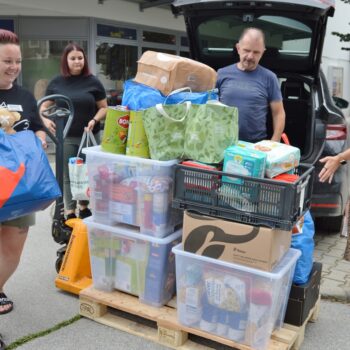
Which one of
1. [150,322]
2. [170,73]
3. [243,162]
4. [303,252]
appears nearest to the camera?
[243,162]

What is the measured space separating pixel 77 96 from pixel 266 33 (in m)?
1.85

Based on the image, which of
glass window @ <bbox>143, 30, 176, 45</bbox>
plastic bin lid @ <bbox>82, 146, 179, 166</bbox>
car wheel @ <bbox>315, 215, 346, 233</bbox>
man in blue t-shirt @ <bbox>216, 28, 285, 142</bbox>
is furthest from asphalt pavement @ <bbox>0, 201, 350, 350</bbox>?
glass window @ <bbox>143, 30, 176, 45</bbox>

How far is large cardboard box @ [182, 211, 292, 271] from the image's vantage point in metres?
2.35

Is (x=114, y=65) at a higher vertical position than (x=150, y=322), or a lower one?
higher

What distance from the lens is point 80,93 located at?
13.5 feet

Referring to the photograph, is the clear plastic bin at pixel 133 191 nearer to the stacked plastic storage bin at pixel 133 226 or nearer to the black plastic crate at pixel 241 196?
the stacked plastic storage bin at pixel 133 226

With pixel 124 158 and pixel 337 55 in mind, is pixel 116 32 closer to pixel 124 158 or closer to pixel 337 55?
pixel 124 158

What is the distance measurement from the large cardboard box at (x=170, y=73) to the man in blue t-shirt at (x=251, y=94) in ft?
2.35

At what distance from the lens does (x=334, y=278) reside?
3.72 m

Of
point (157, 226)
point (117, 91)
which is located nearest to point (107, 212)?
point (157, 226)

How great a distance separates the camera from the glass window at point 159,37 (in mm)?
11028

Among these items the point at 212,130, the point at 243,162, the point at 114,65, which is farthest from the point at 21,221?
the point at 114,65

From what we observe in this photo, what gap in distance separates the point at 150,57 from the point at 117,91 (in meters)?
7.86

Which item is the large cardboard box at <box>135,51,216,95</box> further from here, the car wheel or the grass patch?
the car wheel
